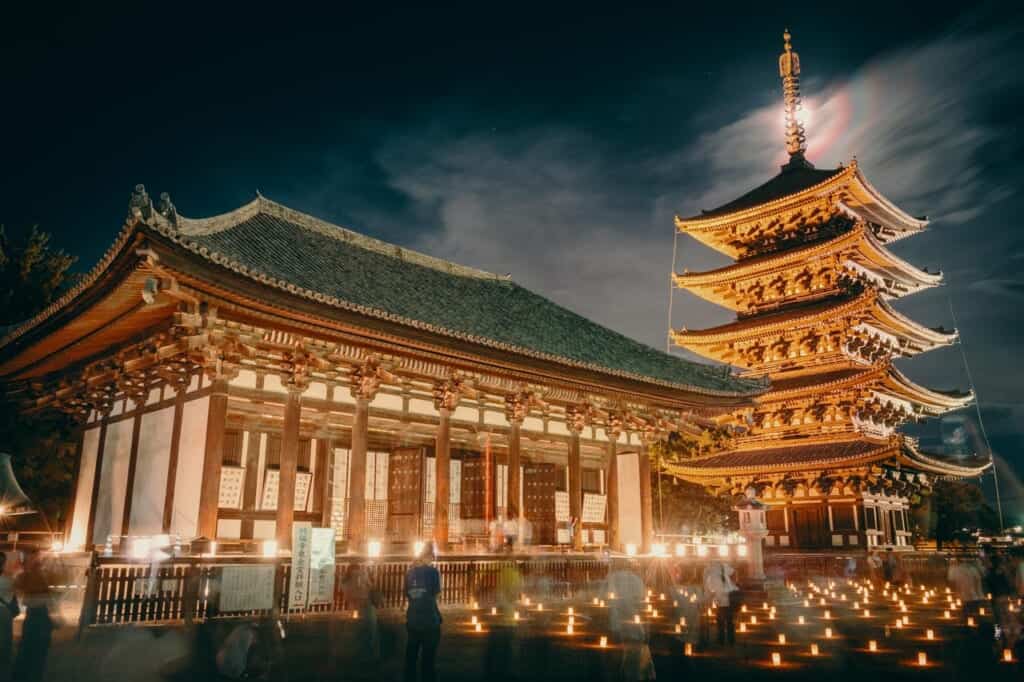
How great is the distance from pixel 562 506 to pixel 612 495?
2.23m

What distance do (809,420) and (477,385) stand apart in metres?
17.6

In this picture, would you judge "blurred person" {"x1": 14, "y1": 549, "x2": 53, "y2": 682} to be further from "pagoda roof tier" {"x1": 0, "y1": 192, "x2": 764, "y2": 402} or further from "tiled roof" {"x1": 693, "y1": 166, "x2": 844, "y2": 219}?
"tiled roof" {"x1": 693, "y1": 166, "x2": 844, "y2": 219}

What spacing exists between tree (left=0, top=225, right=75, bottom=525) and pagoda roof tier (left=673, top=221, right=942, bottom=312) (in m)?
27.3

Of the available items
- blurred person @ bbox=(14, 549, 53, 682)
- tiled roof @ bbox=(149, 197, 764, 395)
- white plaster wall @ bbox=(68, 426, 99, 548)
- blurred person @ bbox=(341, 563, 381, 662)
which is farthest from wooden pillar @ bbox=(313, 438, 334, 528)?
blurred person @ bbox=(14, 549, 53, 682)

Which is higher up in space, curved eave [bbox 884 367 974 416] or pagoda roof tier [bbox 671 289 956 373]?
pagoda roof tier [bbox 671 289 956 373]

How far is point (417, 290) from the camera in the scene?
22953mm

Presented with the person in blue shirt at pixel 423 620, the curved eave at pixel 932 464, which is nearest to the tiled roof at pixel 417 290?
the curved eave at pixel 932 464

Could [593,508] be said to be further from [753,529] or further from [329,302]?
[329,302]

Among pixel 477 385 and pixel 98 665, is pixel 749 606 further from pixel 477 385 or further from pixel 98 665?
pixel 98 665

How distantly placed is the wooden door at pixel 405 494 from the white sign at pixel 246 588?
296 inches

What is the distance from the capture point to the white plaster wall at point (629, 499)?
83.3 ft

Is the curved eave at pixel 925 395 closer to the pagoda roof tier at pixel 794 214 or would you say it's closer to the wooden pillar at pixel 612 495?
the pagoda roof tier at pixel 794 214

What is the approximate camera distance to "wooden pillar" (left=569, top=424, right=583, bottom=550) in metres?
22.2

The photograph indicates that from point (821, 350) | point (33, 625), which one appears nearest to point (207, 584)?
point (33, 625)
